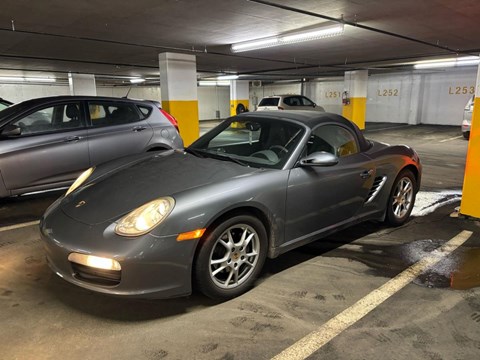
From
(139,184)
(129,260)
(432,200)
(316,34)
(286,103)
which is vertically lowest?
(432,200)

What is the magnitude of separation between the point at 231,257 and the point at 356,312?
0.98 metres

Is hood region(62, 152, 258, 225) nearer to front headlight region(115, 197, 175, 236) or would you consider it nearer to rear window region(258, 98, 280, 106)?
front headlight region(115, 197, 175, 236)

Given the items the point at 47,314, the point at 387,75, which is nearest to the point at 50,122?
the point at 47,314

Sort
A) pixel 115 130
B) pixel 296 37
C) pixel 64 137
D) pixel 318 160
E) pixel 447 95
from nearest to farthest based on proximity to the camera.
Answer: pixel 318 160, pixel 64 137, pixel 115 130, pixel 296 37, pixel 447 95

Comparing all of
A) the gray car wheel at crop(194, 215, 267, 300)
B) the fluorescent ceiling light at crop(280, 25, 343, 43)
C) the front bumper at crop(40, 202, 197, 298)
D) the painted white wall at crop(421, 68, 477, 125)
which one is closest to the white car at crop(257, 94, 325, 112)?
the fluorescent ceiling light at crop(280, 25, 343, 43)

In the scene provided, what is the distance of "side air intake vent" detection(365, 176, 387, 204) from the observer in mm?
3744

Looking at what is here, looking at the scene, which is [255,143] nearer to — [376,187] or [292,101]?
[376,187]

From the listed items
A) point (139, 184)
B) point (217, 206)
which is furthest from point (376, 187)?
point (139, 184)

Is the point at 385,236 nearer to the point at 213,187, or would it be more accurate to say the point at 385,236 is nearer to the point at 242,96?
the point at 213,187

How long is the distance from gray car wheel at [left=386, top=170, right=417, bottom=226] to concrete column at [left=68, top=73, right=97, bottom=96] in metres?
17.5

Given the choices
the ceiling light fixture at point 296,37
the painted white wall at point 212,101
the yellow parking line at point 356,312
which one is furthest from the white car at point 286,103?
the painted white wall at point 212,101

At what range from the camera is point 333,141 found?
11.6 ft

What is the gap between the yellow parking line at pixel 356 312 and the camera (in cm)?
214

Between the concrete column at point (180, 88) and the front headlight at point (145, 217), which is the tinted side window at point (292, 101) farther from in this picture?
the front headlight at point (145, 217)
